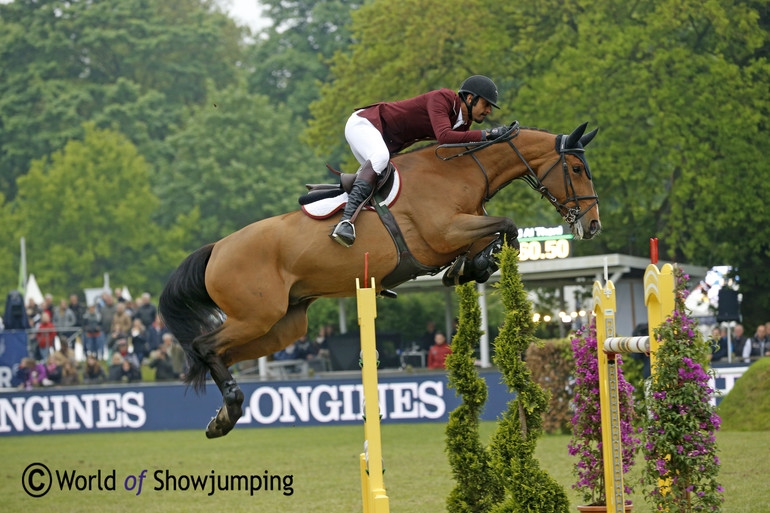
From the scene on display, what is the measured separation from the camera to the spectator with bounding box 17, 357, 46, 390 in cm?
1839

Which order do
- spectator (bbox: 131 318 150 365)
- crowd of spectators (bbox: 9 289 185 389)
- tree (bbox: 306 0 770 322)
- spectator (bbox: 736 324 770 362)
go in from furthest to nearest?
1. tree (bbox: 306 0 770 322)
2. spectator (bbox: 131 318 150 365)
3. crowd of spectators (bbox: 9 289 185 389)
4. spectator (bbox: 736 324 770 362)

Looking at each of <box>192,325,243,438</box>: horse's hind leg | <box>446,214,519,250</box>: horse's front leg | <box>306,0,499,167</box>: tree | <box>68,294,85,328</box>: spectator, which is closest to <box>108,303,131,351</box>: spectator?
<box>68,294,85,328</box>: spectator

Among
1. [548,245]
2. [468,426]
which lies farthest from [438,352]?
[468,426]

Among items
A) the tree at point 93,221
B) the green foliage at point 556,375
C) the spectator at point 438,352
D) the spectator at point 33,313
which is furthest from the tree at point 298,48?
the green foliage at point 556,375

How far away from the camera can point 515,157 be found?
254 inches

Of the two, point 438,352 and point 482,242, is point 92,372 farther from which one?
point 482,242

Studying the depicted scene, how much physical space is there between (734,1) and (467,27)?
19.3 feet

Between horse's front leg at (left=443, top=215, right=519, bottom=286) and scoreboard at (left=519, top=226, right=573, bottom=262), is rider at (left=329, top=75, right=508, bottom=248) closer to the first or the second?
horse's front leg at (left=443, top=215, right=519, bottom=286)

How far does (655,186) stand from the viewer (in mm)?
21938

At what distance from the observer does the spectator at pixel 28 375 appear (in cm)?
1839

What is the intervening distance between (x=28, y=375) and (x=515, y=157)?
14455 millimetres

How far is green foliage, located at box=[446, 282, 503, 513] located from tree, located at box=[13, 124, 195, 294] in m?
31.7

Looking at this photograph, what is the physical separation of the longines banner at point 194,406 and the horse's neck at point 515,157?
31.1 feet

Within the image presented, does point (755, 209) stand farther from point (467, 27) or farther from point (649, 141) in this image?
point (467, 27)
